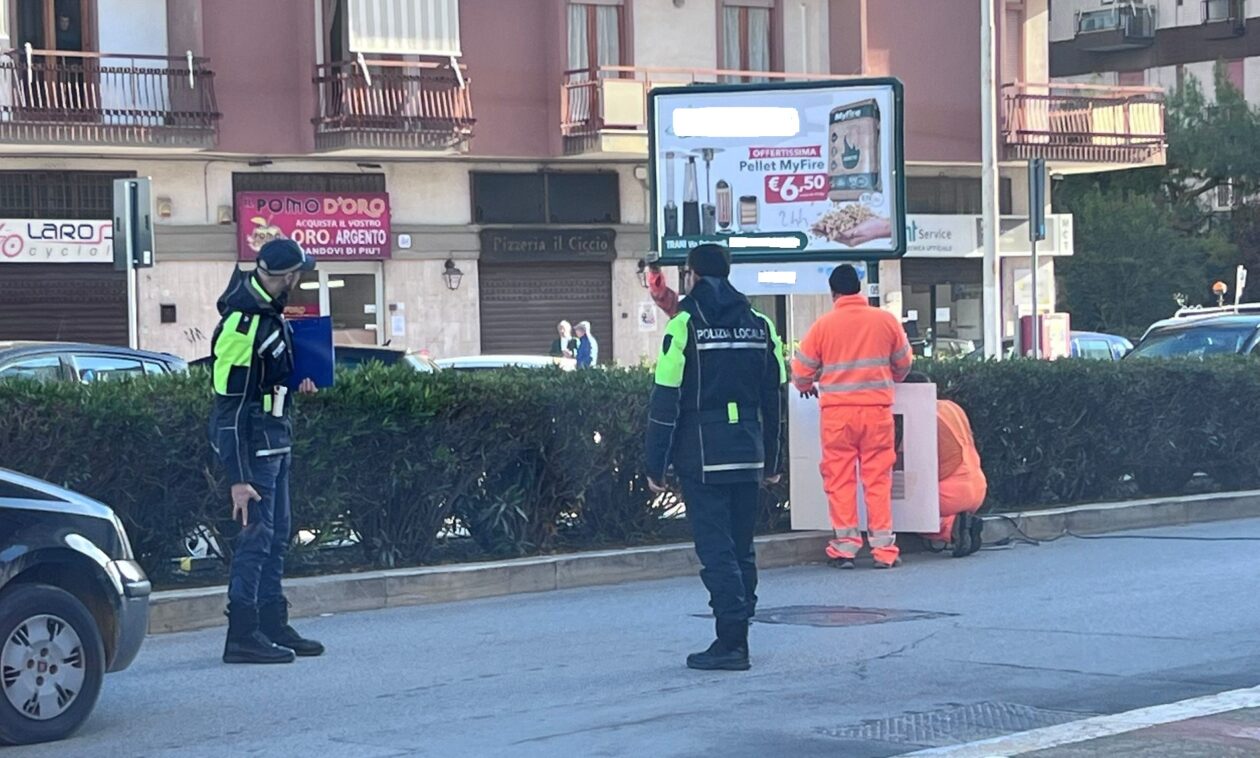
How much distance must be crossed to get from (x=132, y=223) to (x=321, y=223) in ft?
41.1

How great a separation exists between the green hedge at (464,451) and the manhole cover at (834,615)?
2082 mm

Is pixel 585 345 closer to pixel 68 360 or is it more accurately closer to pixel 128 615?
pixel 68 360

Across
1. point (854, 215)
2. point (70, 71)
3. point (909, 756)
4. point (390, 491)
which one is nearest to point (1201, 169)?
point (70, 71)

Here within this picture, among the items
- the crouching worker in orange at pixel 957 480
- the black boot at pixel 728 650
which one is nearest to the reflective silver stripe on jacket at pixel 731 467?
the black boot at pixel 728 650

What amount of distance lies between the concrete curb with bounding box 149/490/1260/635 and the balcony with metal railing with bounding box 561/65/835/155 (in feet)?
57.1

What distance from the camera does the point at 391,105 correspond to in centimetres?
2905

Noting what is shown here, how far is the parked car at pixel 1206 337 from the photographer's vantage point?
1867 centimetres

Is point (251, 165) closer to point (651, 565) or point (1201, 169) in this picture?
point (651, 565)

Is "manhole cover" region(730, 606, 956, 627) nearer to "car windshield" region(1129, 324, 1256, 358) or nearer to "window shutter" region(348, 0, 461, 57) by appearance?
"car windshield" region(1129, 324, 1256, 358)

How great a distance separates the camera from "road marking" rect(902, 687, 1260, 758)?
6.42 meters

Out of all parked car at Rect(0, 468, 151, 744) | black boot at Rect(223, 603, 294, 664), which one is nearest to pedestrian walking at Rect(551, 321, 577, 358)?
black boot at Rect(223, 603, 294, 664)

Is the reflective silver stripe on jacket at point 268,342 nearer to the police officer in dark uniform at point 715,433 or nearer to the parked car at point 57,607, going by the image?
the parked car at point 57,607

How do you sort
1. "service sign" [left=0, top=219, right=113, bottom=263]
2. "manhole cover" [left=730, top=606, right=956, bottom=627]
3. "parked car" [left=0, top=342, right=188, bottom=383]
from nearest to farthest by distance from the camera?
"manhole cover" [left=730, top=606, right=956, bottom=627] < "parked car" [left=0, top=342, right=188, bottom=383] < "service sign" [left=0, top=219, right=113, bottom=263]

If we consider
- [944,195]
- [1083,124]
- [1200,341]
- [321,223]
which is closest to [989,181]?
[944,195]
